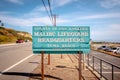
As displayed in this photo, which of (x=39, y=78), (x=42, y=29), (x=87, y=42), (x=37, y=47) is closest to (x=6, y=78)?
(x=39, y=78)

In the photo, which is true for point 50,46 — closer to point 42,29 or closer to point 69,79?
point 42,29

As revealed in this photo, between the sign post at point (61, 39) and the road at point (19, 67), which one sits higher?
the sign post at point (61, 39)

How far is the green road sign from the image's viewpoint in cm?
1019

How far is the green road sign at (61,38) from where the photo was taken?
10.2 m

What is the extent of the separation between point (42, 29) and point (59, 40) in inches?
44.9

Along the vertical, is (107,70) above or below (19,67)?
below

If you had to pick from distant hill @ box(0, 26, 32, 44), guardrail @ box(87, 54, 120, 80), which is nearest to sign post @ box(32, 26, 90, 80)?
guardrail @ box(87, 54, 120, 80)

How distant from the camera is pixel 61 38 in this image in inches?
405

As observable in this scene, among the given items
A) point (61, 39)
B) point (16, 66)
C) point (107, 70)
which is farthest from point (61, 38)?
point (107, 70)

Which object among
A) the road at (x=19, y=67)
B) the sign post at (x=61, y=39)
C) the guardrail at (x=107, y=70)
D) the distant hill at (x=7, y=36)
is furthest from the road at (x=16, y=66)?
the distant hill at (x=7, y=36)

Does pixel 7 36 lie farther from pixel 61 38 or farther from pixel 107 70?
pixel 61 38

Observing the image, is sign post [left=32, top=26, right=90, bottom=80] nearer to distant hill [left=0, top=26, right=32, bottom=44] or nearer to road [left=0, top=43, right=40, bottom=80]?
road [left=0, top=43, right=40, bottom=80]

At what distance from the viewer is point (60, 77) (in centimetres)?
1134

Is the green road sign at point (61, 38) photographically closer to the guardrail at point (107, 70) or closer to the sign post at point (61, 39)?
the sign post at point (61, 39)
